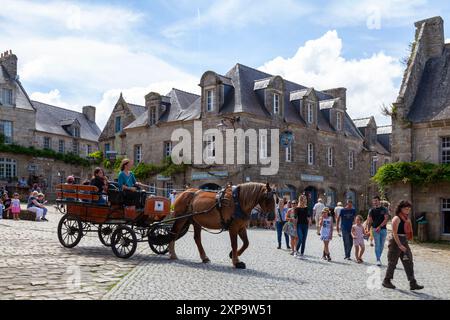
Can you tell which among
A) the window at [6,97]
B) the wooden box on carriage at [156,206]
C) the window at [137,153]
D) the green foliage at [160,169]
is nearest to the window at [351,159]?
the green foliage at [160,169]

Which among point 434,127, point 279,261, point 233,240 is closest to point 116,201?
point 233,240

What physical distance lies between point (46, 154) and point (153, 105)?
50.3ft

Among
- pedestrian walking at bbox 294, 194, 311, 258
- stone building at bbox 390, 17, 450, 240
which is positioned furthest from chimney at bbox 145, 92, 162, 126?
pedestrian walking at bbox 294, 194, 311, 258

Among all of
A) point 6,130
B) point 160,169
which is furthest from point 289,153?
point 6,130

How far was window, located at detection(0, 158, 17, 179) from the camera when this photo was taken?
41.5 meters

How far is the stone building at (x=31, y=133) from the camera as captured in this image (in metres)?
42.4

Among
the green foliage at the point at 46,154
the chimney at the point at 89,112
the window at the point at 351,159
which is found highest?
the chimney at the point at 89,112

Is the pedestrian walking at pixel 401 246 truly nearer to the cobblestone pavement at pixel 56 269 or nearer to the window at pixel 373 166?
the cobblestone pavement at pixel 56 269

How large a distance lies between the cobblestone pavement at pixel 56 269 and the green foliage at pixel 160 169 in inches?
697

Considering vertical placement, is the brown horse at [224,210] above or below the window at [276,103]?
below

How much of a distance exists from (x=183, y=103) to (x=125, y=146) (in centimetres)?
650

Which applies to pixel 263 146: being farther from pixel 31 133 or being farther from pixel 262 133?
pixel 31 133

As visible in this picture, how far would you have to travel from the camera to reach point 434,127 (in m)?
21.4
